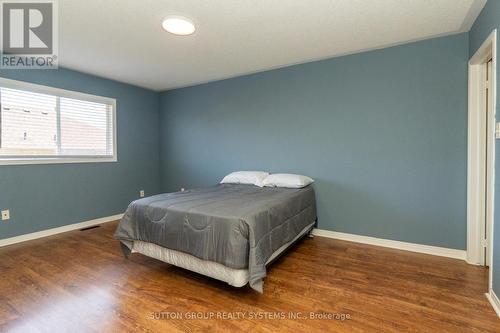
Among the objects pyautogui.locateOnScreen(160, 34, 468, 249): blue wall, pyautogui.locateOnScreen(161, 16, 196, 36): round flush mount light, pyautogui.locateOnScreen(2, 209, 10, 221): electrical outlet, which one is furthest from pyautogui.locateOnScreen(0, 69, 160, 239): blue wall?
pyautogui.locateOnScreen(161, 16, 196, 36): round flush mount light

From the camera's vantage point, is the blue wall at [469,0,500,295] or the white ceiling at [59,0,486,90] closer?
the blue wall at [469,0,500,295]

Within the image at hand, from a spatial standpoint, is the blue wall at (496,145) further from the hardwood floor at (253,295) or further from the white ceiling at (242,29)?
the hardwood floor at (253,295)

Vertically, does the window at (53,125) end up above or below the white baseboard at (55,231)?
above

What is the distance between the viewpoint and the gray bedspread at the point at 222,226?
5.89 feet

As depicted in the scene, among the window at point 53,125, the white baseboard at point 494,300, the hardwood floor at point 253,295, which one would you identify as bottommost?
the hardwood floor at point 253,295

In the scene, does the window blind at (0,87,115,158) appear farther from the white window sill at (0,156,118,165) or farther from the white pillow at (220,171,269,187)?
the white pillow at (220,171,269,187)

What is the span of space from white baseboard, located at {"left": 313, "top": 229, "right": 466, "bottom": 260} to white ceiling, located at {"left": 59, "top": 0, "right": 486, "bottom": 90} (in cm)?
230

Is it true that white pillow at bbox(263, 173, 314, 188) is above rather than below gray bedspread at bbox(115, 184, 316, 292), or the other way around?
above

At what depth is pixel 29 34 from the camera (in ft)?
8.34

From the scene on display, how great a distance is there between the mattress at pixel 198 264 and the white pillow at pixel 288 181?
88 cm

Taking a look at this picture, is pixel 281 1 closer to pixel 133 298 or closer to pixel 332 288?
pixel 332 288

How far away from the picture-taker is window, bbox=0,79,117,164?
305 cm

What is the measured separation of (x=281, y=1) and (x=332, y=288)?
2436mm

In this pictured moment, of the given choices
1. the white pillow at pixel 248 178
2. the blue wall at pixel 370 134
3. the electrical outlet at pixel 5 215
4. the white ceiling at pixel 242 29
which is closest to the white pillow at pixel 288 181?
the white pillow at pixel 248 178
